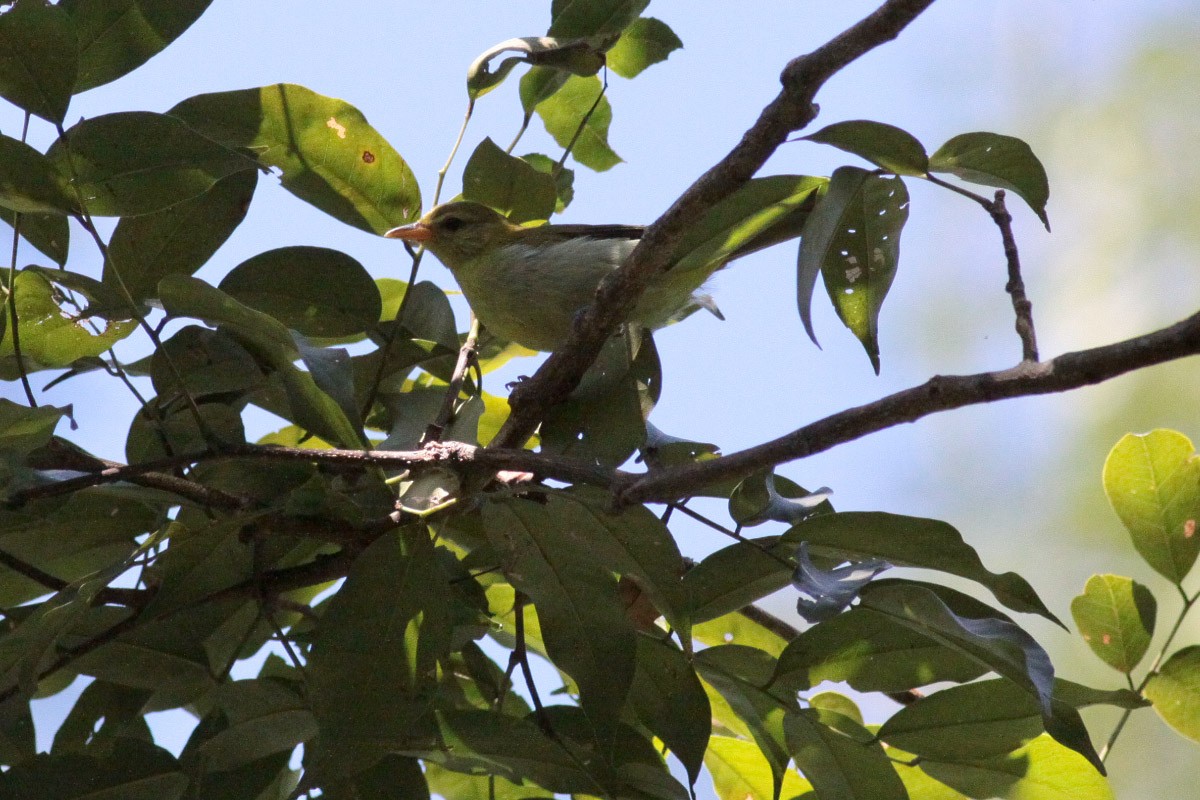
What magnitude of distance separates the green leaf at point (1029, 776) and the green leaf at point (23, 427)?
1500mm

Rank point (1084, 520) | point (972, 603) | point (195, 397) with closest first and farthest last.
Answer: point (972, 603) < point (195, 397) < point (1084, 520)

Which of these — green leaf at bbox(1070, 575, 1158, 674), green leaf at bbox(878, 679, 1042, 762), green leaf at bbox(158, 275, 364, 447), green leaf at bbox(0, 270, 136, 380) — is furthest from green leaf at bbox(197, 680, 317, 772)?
green leaf at bbox(1070, 575, 1158, 674)

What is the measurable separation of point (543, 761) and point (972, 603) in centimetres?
67

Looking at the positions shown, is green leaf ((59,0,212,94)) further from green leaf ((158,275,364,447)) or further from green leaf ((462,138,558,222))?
green leaf ((462,138,558,222))

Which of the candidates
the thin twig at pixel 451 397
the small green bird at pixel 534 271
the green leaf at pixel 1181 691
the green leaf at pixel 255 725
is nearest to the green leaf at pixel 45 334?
the thin twig at pixel 451 397

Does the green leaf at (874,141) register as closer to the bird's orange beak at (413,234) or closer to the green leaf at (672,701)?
the green leaf at (672,701)

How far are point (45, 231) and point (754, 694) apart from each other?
1505 mm

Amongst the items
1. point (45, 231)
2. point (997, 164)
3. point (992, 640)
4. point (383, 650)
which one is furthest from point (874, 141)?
point (45, 231)

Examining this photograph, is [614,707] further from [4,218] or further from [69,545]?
[4,218]

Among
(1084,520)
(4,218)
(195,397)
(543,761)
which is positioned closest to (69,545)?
(195,397)

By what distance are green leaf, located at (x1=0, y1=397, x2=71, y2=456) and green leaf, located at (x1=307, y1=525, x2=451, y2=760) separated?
20.4 inches

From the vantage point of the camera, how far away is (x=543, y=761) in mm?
1617

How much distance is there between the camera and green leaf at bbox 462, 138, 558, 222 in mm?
2340

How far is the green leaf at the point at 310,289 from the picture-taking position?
212 cm
